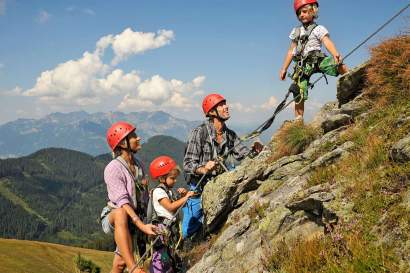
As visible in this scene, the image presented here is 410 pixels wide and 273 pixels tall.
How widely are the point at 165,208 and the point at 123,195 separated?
1822 mm

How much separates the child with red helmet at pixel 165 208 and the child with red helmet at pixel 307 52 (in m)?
5.07

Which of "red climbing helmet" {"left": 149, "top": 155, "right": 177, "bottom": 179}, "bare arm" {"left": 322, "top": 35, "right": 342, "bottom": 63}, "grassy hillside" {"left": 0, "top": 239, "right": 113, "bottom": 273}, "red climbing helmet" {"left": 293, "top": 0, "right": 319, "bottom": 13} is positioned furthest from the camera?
"grassy hillside" {"left": 0, "top": 239, "right": 113, "bottom": 273}

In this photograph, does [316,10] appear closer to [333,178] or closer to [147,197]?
[333,178]

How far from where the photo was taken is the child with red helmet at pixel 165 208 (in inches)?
348

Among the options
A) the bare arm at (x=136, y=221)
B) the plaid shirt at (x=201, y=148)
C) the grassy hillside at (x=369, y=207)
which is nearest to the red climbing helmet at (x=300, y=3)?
the grassy hillside at (x=369, y=207)

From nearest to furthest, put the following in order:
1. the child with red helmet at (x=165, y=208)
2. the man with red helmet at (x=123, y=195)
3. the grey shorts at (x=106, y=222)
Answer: the man with red helmet at (x=123, y=195) → the grey shorts at (x=106, y=222) → the child with red helmet at (x=165, y=208)

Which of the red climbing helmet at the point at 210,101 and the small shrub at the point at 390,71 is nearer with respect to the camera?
the small shrub at the point at 390,71

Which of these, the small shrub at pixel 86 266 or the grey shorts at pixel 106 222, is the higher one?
the grey shorts at pixel 106 222

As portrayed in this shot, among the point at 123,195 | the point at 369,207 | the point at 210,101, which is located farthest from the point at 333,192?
the point at 210,101

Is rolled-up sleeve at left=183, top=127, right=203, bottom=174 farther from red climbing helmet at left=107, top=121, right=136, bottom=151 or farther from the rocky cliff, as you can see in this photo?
red climbing helmet at left=107, top=121, right=136, bottom=151

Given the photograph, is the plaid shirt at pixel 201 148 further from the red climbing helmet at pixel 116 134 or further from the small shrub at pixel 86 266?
the small shrub at pixel 86 266

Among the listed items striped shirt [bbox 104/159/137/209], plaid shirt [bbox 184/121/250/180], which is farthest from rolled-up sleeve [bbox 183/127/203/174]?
striped shirt [bbox 104/159/137/209]

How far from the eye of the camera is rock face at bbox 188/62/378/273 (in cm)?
691

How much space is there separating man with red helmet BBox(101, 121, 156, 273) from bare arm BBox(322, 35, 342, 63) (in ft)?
20.7
